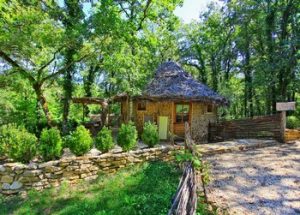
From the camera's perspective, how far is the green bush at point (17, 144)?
656 cm

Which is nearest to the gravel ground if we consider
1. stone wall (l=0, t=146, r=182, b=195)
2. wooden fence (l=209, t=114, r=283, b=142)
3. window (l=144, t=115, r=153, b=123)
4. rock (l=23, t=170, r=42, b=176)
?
wooden fence (l=209, t=114, r=283, b=142)

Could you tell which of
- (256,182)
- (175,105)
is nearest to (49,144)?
(256,182)

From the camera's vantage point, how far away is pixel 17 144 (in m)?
6.56

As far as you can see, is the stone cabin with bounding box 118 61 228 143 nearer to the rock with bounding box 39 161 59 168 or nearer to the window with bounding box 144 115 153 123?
the window with bounding box 144 115 153 123

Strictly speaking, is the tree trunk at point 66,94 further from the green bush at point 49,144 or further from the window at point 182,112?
the green bush at point 49,144

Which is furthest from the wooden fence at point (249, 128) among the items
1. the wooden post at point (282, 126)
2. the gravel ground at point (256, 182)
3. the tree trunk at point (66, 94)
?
the tree trunk at point (66, 94)

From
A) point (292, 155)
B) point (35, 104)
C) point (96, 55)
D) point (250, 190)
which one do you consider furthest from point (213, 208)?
point (35, 104)

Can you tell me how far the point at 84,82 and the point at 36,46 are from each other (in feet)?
37.8

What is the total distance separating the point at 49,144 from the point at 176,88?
778 centimetres

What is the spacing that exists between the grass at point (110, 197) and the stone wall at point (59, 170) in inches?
8.7

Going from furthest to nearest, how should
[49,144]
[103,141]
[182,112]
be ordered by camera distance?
[182,112]
[103,141]
[49,144]

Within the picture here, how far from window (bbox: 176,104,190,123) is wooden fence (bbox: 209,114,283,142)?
1.45 meters

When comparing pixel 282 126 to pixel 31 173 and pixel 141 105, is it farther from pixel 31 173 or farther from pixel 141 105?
pixel 31 173

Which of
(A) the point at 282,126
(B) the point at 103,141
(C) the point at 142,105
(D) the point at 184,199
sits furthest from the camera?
(C) the point at 142,105
